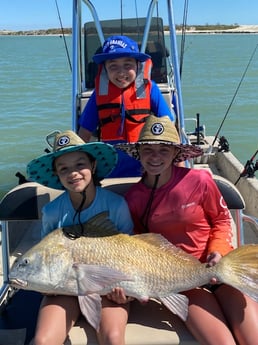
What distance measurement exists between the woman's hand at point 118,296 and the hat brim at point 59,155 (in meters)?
0.67

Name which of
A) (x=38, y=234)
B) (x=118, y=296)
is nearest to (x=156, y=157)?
(x=118, y=296)

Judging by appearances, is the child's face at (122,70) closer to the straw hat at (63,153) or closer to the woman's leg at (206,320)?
the straw hat at (63,153)

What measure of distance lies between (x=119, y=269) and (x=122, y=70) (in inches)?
59.5

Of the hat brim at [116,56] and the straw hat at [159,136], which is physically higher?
the hat brim at [116,56]

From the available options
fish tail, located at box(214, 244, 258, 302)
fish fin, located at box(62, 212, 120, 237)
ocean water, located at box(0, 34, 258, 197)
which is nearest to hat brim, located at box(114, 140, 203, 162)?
fish fin, located at box(62, 212, 120, 237)

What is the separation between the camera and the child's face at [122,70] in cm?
316

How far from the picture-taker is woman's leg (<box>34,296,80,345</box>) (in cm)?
201

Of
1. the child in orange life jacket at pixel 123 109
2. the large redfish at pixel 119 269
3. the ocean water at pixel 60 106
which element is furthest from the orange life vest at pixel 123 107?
the ocean water at pixel 60 106

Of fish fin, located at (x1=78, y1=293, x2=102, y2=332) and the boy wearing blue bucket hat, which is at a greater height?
the boy wearing blue bucket hat

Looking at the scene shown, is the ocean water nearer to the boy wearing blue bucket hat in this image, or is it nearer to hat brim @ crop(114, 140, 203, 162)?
hat brim @ crop(114, 140, 203, 162)

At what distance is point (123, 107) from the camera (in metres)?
3.37

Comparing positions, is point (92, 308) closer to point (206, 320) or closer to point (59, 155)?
point (206, 320)

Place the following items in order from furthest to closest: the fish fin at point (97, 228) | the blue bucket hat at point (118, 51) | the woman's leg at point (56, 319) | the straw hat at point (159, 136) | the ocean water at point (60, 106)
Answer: the ocean water at point (60, 106) < the blue bucket hat at point (118, 51) < the straw hat at point (159, 136) < the fish fin at point (97, 228) < the woman's leg at point (56, 319)

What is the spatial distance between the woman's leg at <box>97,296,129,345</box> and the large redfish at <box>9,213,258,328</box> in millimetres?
49
